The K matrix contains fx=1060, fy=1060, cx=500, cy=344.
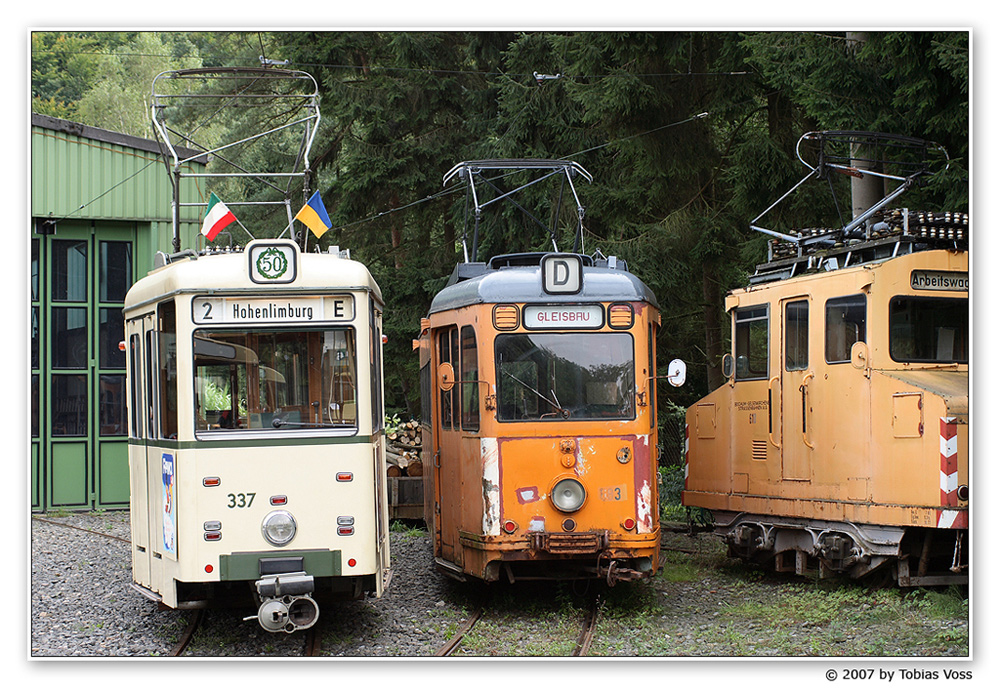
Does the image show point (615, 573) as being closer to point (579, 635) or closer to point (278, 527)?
point (579, 635)

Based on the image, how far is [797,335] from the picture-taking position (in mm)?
Result: 10656

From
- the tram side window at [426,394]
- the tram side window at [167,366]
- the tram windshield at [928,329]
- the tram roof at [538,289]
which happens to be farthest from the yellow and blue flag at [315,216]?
the tram windshield at [928,329]

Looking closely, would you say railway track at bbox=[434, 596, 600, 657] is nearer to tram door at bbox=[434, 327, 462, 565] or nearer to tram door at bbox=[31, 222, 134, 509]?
tram door at bbox=[434, 327, 462, 565]

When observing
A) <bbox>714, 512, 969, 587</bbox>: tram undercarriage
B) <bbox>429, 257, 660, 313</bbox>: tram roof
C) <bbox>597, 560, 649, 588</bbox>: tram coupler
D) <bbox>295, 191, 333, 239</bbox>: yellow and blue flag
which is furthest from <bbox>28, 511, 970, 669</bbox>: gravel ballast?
<bbox>295, 191, 333, 239</bbox>: yellow and blue flag

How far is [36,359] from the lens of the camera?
625 inches

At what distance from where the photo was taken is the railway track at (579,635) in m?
8.05

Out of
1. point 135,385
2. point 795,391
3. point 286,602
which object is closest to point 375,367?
point 286,602

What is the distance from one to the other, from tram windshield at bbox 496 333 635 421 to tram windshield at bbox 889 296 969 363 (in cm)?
251

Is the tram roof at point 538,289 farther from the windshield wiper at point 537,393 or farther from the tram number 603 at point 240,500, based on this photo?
the tram number 603 at point 240,500

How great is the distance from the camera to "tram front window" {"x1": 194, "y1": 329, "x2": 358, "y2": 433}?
746 cm

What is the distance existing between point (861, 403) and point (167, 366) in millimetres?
6058

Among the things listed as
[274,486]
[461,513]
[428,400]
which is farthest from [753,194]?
[274,486]

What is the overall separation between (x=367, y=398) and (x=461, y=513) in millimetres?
2385

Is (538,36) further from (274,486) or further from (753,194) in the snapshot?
(274,486)
